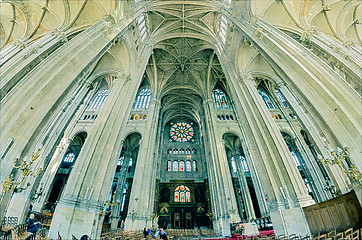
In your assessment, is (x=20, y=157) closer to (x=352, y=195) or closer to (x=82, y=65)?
(x=82, y=65)

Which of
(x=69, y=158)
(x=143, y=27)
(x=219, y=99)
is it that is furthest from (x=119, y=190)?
(x=143, y=27)

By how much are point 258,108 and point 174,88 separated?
1703 centimetres

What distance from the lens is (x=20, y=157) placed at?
5496 mm

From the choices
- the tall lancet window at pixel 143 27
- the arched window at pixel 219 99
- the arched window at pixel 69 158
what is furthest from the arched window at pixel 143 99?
the arched window at pixel 69 158

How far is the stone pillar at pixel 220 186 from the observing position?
14487 mm

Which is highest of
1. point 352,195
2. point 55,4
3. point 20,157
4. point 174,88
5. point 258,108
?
point 174,88

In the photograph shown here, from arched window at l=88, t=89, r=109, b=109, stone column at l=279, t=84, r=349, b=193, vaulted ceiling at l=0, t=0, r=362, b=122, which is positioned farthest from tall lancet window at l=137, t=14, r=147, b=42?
stone column at l=279, t=84, r=349, b=193

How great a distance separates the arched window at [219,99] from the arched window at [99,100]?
16.2 meters

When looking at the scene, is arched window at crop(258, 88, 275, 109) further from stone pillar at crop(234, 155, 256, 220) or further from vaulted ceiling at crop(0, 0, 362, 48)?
vaulted ceiling at crop(0, 0, 362, 48)

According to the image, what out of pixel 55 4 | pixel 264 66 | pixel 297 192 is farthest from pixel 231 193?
pixel 55 4

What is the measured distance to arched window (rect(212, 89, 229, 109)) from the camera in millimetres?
24125

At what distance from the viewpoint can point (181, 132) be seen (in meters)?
29.1

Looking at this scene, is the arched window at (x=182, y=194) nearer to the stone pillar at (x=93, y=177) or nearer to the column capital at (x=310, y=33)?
the stone pillar at (x=93, y=177)

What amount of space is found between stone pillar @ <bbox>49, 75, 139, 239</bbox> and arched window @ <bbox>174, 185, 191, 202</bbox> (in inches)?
638
